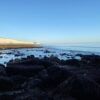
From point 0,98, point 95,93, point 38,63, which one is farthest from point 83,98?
point 38,63

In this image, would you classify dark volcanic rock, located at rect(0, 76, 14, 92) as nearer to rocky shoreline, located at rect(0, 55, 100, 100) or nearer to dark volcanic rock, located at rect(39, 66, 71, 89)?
rocky shoreline, located at rect(0, 55, 100, 100)

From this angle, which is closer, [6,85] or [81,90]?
[81,90]

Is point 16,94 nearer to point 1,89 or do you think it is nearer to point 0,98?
point 0,98

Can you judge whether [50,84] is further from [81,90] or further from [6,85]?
[81,90]

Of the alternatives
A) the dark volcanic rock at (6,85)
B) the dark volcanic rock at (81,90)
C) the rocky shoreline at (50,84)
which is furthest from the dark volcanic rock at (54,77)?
the dark volcanic rock at (81,90)

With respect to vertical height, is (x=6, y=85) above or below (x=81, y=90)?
below

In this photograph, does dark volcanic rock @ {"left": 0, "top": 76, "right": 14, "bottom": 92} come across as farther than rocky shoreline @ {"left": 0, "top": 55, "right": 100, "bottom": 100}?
Yes

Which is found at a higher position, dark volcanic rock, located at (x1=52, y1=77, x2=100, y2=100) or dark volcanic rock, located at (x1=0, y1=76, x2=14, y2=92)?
dark volcanic rock, located at (x1=52, y1=77, x2=100, y2=100)

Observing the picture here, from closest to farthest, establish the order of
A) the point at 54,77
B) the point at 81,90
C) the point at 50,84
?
1. the point at 81,90
2. the point at 50,84
3. the point at 54,77

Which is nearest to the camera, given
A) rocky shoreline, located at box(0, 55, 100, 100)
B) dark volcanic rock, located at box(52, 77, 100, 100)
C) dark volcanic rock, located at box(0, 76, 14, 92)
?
rocky shoreline, located at box(0, 55, 100, 100)

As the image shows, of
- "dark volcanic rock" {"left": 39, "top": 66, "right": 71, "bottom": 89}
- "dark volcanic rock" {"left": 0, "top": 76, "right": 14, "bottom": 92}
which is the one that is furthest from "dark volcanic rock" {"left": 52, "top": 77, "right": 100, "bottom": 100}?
"dark volcanic rock" {"left": 0, "top": 76, "right": 14, "bottom": 92}

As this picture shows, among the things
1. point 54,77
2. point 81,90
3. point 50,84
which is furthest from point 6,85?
point 81,90

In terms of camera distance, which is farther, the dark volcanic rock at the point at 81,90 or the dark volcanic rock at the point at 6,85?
the dark volcanic rock at the point at 6,85

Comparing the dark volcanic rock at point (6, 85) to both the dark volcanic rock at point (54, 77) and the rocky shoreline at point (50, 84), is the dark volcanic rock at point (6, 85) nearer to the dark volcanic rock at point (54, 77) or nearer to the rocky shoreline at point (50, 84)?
the rocky shoreline at point (50, 84)
